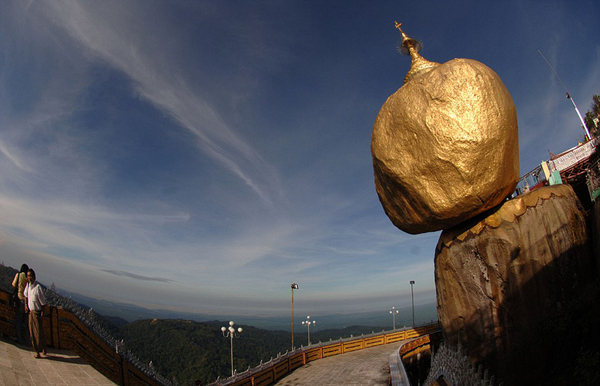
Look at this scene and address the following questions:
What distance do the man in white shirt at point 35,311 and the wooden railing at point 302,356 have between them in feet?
22.2

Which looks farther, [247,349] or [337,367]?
[247,349]

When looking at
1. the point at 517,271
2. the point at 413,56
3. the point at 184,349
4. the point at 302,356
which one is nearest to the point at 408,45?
the point at 413,56

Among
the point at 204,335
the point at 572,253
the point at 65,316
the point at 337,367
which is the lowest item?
the point at 204,335

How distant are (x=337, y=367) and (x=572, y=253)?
39.7 feet

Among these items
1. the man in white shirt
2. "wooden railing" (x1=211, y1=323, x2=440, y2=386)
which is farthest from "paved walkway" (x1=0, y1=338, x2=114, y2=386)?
"wooden railing" (x1=211, y1=323, x2=440, y2=386)

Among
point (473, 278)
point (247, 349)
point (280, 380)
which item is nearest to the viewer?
point (473, 278)

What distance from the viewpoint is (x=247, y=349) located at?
86562mm

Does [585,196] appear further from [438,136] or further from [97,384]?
[97,384]

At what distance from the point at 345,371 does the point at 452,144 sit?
12.2m

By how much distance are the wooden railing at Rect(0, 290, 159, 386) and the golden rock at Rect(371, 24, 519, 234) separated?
10.9 metres

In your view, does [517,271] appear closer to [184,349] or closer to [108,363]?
[108,363]

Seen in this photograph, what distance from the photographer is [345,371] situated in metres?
15.5

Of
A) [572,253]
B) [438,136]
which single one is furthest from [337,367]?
[438,136]

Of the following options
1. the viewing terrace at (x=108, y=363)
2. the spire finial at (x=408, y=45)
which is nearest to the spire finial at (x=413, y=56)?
the spire finial at (x=408, y=45)
